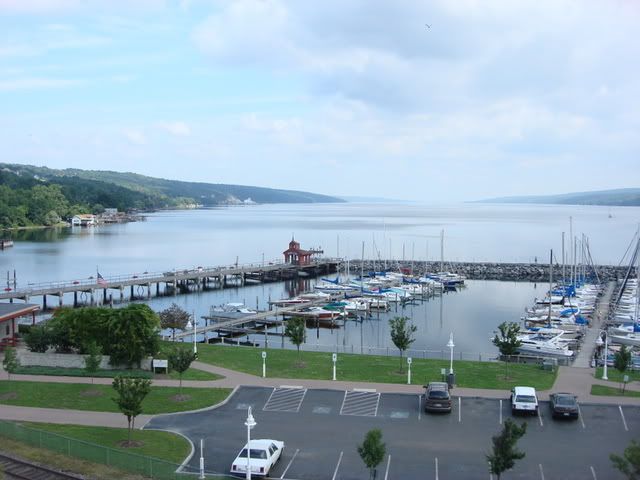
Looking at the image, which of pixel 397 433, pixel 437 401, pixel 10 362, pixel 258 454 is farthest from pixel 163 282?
pixel 258 454

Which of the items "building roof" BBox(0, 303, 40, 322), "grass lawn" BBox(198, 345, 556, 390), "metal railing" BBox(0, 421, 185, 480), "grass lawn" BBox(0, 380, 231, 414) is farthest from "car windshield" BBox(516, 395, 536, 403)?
"building roof" BBox(0, 303, 40, 322)

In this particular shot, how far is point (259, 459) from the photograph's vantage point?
20531 millimetres

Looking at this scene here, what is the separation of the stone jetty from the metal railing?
78.3 metres

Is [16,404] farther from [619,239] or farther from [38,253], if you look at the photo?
[619,239]

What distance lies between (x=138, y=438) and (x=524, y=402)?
14793 millimetres

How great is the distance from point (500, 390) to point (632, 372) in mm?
8951

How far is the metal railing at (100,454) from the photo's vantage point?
790 inches

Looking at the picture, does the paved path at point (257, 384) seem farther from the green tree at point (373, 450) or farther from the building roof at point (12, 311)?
the green tree at point (373, 450)

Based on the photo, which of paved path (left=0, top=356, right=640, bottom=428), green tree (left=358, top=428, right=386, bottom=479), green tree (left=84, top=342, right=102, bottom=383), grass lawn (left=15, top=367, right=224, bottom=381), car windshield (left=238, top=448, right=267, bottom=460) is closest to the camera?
green tree (left=358, top=428, right=386, bottom=479)

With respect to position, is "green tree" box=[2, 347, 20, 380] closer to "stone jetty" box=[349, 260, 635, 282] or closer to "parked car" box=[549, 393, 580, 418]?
"parked car" box=[549, 393, 580, 418]

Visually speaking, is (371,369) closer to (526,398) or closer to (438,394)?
(438,394)

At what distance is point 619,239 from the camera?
7382 inches

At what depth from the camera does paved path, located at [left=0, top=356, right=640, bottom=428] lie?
85.3 feet

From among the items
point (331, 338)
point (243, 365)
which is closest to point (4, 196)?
point (331, 338)
